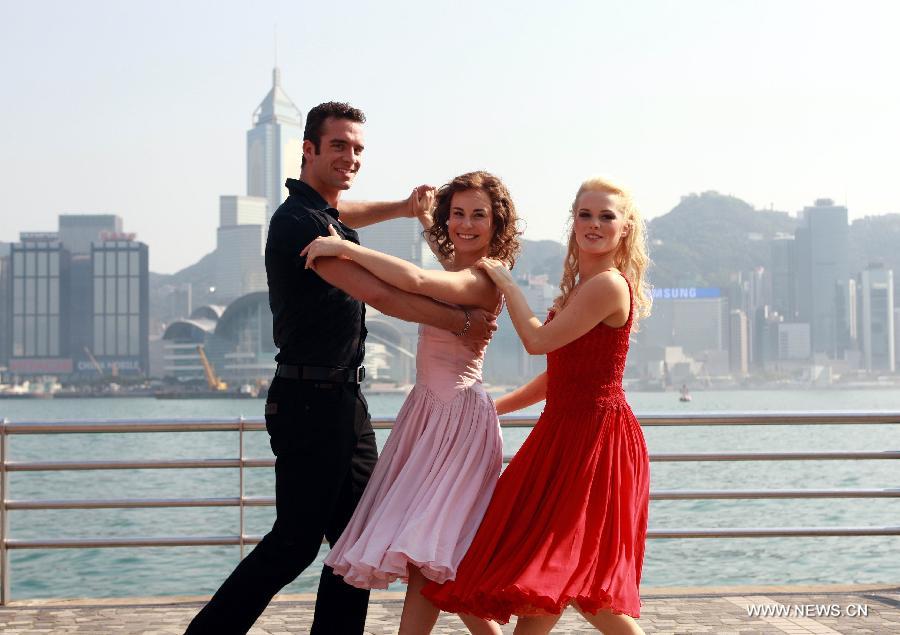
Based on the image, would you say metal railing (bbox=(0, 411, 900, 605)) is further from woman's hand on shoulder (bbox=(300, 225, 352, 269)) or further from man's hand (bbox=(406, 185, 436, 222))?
woman's hand on shoulder (bbox=(300, 225, 352, 269))

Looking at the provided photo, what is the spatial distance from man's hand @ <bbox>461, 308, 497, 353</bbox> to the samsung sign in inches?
5708

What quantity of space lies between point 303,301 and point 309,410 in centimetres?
30

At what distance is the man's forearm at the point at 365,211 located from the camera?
387 cm

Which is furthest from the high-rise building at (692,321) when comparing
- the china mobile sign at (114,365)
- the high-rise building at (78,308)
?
the high-rise building at (78,308)

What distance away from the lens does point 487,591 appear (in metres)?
2.96

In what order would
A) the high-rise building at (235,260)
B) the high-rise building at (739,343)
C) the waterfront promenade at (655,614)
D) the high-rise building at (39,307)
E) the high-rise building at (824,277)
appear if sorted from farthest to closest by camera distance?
the high-rise building at (235,260)
the high-rise building at (824,277)
the high-rise building at (39,307)
the high-rise building at (739,343)
the waterfront promenade at (655,614)

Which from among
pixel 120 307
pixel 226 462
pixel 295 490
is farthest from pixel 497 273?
pixel 120 307

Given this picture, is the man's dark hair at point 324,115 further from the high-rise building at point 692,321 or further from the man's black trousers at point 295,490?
the high-rise building at point 692,321

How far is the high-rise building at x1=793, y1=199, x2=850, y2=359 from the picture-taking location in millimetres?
148000

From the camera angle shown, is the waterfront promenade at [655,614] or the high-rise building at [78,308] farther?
the high-rise building at [78,308]

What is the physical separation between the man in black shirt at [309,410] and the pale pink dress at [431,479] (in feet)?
0.34

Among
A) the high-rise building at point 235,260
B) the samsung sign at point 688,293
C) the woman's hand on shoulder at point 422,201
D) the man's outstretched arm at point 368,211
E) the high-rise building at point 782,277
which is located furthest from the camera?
the high-rise building at point 235,260

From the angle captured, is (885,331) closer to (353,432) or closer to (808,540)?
(808,540)

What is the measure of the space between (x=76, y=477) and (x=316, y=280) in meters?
33.5
